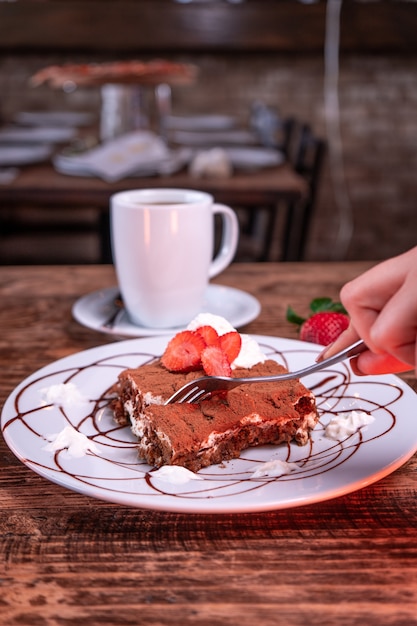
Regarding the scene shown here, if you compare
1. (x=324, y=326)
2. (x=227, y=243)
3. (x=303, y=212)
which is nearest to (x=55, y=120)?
(x=303, y=212)

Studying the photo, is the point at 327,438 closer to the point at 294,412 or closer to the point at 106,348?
the point at 294,412

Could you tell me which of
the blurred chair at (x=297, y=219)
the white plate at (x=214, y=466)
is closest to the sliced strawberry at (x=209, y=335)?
the white plate at (x=214, y=466)

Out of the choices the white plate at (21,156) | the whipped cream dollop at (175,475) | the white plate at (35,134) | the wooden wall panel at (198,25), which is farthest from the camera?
the wooden wall panel at (198,25)

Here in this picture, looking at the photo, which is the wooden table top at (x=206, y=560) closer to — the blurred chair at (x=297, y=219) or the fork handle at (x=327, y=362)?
the fork handle at (x=327, y=362)

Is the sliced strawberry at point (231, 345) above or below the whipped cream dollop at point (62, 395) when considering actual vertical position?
above

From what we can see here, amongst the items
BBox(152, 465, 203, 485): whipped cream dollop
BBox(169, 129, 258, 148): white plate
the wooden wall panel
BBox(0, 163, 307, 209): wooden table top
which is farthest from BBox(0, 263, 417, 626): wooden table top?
the wooden wall panel

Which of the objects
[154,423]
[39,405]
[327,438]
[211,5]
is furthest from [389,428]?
[211,5]

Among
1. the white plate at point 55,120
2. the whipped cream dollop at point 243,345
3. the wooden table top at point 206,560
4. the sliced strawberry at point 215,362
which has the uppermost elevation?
the sliced strawberry at point 215,362
